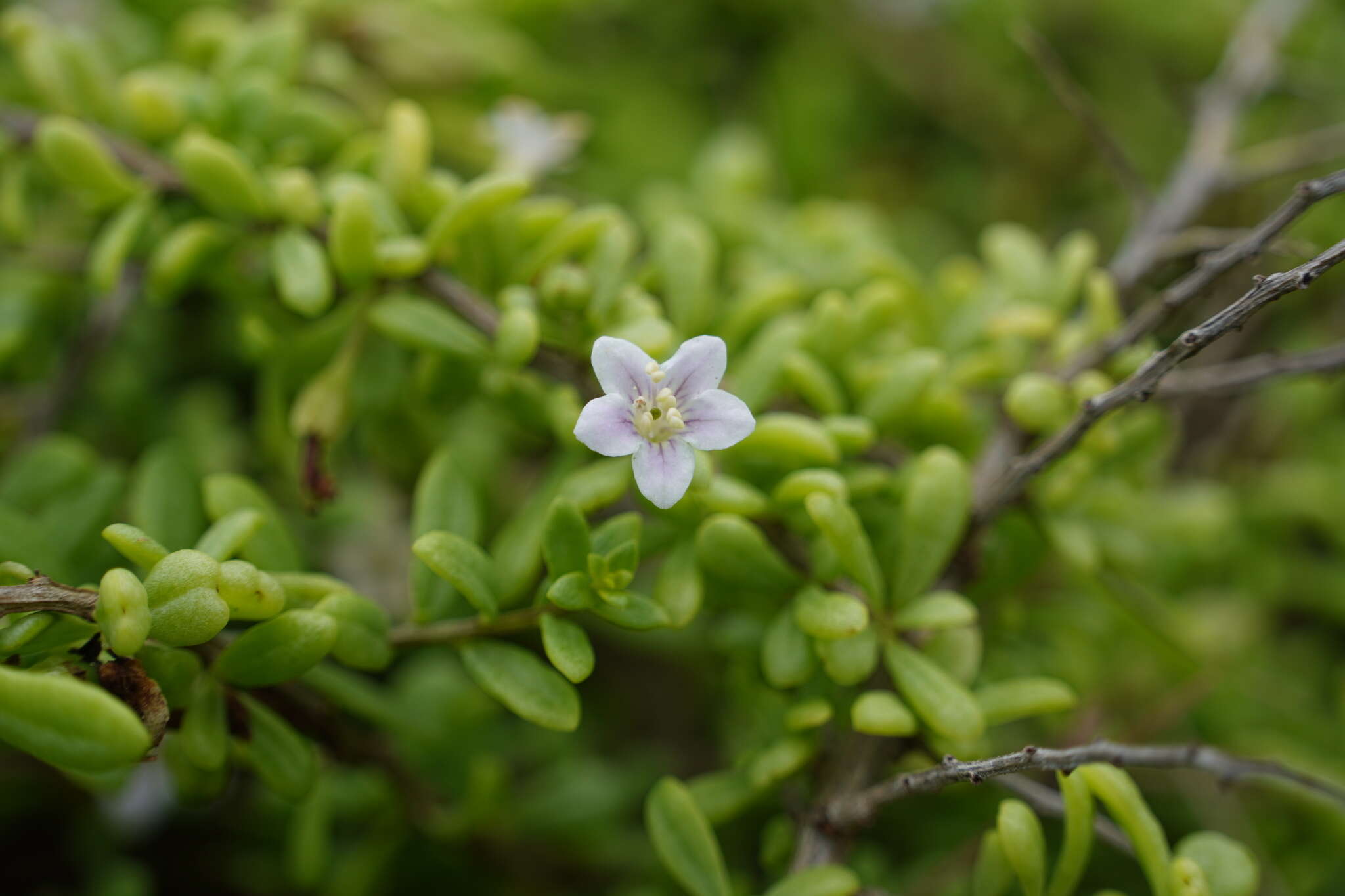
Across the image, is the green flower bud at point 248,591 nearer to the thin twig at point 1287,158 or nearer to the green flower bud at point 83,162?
the green flower bud at point 83,162

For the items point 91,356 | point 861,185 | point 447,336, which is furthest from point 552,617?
point 861,185

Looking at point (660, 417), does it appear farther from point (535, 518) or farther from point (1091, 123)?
point (1091, 123)

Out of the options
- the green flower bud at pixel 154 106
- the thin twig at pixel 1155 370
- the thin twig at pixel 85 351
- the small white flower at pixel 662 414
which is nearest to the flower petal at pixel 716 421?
the small white flower at pixel 662 414

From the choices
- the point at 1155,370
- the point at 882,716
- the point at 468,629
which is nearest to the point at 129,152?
the point at 468,629

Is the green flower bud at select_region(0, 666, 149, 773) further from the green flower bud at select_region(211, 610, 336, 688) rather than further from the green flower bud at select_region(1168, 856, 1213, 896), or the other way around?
the green flower bud at select_region(1168, 856, 1213, 896)

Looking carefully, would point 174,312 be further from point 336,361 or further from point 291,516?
point 336,361

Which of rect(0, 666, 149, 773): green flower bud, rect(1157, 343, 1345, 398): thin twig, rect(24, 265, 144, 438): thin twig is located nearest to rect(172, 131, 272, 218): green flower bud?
rect(24, 265, 144, 438): thin twig

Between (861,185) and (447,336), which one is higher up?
(861,185)
